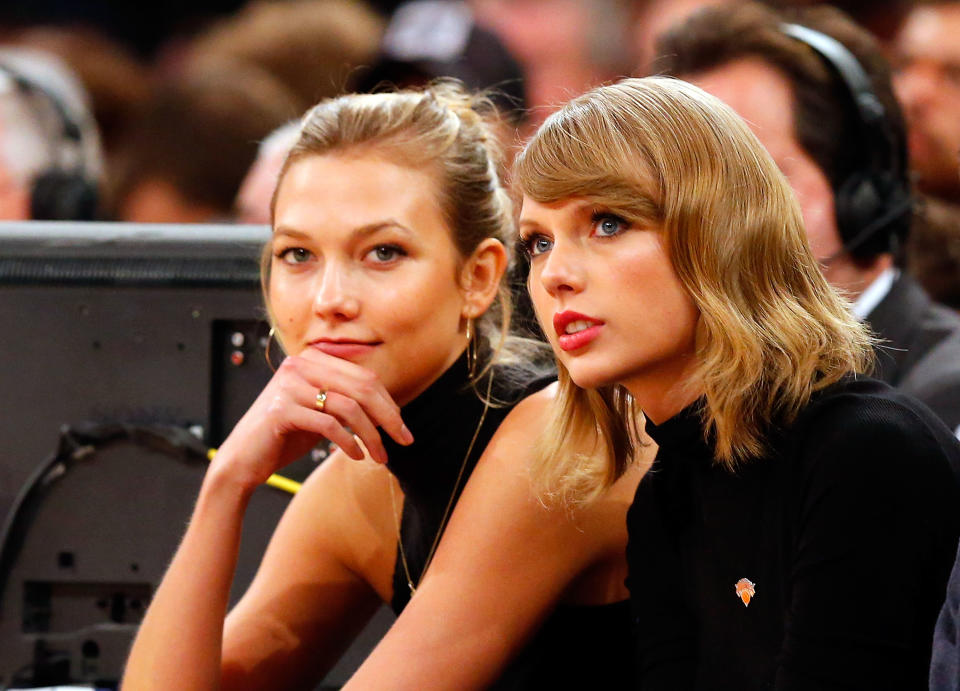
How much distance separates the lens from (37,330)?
1545 mm

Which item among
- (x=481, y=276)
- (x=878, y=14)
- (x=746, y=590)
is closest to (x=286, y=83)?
(x=878, y=14)

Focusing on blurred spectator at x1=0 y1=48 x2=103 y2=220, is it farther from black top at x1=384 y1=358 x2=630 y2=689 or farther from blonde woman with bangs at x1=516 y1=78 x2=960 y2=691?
blonde woman with bangs at x1=516 y1=78 x2=960 y2=691

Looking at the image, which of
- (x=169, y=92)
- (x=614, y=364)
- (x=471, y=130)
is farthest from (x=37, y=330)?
(x=169, y=92)

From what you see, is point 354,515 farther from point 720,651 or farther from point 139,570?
point 720,651

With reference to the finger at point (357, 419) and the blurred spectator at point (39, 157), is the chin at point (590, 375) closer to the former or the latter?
the finger at point (357, 419)

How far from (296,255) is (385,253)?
94 millimetres

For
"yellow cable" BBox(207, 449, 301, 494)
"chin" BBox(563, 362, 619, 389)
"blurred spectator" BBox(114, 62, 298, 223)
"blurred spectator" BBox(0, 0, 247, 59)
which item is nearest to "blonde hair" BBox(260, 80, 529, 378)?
"yellow cable" BBox(207, 449, 301, 494)

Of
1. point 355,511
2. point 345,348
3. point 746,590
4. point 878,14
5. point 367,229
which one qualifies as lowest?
point 355,511

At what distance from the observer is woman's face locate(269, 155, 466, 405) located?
1.36 metres

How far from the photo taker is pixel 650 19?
3234 millimetres

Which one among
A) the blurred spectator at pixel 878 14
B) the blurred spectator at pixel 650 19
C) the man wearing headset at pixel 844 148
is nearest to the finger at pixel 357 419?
the man wearing headset at pixel 844 148

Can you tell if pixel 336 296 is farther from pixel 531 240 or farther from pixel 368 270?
pixel 531 240

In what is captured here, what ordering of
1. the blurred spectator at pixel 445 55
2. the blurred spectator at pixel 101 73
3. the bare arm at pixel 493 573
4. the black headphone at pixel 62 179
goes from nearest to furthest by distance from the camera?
1. the bare arm at pixel 493 573
2. the black headphone at pixel 62 179
3. the blurred spectator at pixel 445 55
4. the blurred spectator at pixel 101 73

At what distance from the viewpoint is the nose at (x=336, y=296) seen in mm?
1346
